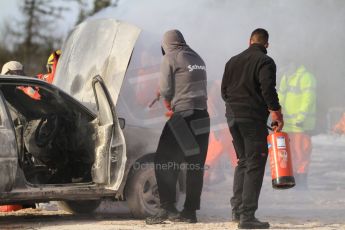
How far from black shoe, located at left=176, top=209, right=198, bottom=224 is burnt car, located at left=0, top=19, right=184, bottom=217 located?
18.7 inches

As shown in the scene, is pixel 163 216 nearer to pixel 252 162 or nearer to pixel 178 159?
pixel 178 159

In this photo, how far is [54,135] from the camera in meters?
8.40

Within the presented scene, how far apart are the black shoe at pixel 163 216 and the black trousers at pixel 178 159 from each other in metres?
0.06

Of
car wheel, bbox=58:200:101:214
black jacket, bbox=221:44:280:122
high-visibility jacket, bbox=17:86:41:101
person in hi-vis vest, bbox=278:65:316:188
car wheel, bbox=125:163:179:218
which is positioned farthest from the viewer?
person in hi-vis vest, bbox=278:65:316:188

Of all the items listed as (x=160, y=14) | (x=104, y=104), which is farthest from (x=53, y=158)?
(x=160, y=14)

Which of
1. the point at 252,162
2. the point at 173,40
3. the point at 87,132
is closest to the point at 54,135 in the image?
the point at 87,132

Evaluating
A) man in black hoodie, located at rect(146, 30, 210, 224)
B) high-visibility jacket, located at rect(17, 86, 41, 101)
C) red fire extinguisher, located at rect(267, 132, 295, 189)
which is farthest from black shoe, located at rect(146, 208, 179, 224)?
high-visibility jacket, located at rect(17, 86, 41, 101)

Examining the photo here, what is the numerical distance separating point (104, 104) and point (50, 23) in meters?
21.6

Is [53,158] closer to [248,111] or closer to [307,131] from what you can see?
[248,111]

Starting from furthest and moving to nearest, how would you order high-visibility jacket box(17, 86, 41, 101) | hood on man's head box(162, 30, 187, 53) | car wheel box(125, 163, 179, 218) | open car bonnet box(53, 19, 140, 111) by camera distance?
open car bonnet box(53, 19, 140, 111) < high-visibility jacket box(17, 86, 41, 101) < car wheel box(125, 163, 179, 218) < hood on man's head box(162, 30, 187, 53)

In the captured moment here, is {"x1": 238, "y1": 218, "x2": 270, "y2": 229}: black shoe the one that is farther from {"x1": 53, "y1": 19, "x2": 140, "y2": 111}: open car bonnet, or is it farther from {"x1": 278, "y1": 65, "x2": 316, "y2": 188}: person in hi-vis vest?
{"x1": 278, "y1": 65, "x2": 316, "y2": 188}: person in hi-vis vest

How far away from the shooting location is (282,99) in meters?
12.8

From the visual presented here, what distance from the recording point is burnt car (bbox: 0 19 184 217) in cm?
775

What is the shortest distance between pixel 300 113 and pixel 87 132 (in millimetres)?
5021
